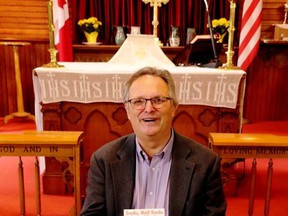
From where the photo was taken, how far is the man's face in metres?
1.37

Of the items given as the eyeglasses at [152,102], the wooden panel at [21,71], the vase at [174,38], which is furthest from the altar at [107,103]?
the wooden panel at [21,71]

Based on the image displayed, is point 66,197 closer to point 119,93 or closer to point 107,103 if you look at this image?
point 107,103

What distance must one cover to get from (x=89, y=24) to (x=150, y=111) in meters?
3.73

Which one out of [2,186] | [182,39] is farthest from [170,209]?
[182,39]

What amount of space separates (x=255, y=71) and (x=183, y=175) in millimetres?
4199

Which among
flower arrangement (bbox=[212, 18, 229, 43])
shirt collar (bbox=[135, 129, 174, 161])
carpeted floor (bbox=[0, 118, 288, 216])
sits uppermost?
flower arrangement (bbox=[212, 18, 229, 43])

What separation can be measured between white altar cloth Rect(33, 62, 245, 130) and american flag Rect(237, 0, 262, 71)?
1.84m

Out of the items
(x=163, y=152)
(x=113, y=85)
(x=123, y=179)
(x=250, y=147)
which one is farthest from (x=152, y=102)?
(x=113, y=85)

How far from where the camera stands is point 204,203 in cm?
141

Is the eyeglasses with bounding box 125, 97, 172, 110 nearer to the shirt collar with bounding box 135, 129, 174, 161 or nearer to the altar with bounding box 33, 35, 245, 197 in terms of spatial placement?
the shirt collar with bounding box 135, 129, 174, 161

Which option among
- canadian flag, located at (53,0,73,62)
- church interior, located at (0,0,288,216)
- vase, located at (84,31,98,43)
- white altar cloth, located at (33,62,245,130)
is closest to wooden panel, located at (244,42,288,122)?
church interior, located at (0,0,288,216)

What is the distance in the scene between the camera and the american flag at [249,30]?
4.12m

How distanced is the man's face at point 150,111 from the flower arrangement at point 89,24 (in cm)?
365

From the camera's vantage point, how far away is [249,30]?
4277 millimetres
